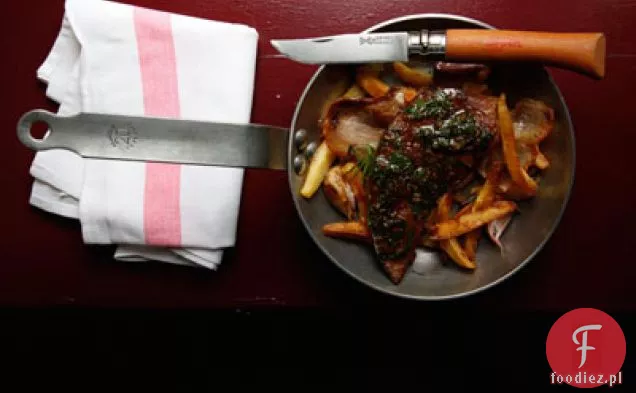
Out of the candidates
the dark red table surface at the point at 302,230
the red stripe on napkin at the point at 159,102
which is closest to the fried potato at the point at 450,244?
the dark red table surface at the point at 302,230

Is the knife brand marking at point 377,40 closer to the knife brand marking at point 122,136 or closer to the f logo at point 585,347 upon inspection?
the knife brand marking at point 122,136

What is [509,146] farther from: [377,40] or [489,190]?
[377,40]

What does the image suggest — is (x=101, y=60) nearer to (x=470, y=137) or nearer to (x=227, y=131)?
(x=227, y=131)

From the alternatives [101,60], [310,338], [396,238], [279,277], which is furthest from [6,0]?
[310,338]

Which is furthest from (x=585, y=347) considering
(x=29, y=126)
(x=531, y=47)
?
(x=29, y=126)

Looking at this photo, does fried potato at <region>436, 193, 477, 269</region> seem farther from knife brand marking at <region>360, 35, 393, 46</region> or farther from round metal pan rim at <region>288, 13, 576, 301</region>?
knife brand marking at <region>360, 35, 393, 46</region>

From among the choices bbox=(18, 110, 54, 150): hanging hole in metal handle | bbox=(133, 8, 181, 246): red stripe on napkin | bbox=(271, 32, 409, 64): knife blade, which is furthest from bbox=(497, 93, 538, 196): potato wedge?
bbox=(18, 110, 54, 150): hanging hole in metal handle
